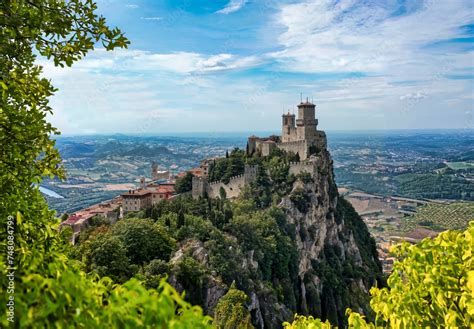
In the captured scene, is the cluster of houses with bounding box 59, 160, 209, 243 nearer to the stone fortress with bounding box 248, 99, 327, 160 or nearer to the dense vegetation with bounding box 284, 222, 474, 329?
the stone fortress with bounding box 248, 99, 327, 160

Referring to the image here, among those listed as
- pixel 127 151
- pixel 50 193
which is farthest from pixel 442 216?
pixel 127 151

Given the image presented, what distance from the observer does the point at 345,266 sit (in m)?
62.2

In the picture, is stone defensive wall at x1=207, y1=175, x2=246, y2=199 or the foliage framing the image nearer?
the foliage framing the image

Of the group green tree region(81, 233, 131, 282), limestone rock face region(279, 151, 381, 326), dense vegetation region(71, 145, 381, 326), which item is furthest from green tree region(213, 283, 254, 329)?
limestone rock face region(279, 151, 381, 326)

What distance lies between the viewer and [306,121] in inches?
2564

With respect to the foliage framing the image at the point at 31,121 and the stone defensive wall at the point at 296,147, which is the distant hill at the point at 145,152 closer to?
the stone defensive wall at the point at 296,147

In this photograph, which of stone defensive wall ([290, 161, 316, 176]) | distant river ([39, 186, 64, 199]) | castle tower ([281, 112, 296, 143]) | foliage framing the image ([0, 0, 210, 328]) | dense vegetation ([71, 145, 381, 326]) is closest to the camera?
foliage framing the image ([0, 0, 210, 328])

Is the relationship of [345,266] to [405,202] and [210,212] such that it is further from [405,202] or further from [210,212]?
[405,202]

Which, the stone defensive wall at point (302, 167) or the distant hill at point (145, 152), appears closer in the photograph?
the stone defensive wall at point (302, 167)

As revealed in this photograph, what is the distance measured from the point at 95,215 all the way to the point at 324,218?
32572 millimetres

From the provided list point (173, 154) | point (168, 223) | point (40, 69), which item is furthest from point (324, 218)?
point (173, 154)

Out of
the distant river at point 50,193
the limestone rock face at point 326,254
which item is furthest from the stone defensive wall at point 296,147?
the distant river at point 50,193

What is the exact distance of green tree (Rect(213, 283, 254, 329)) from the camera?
26.3 m

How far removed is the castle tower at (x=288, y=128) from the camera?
Result: 220ft
